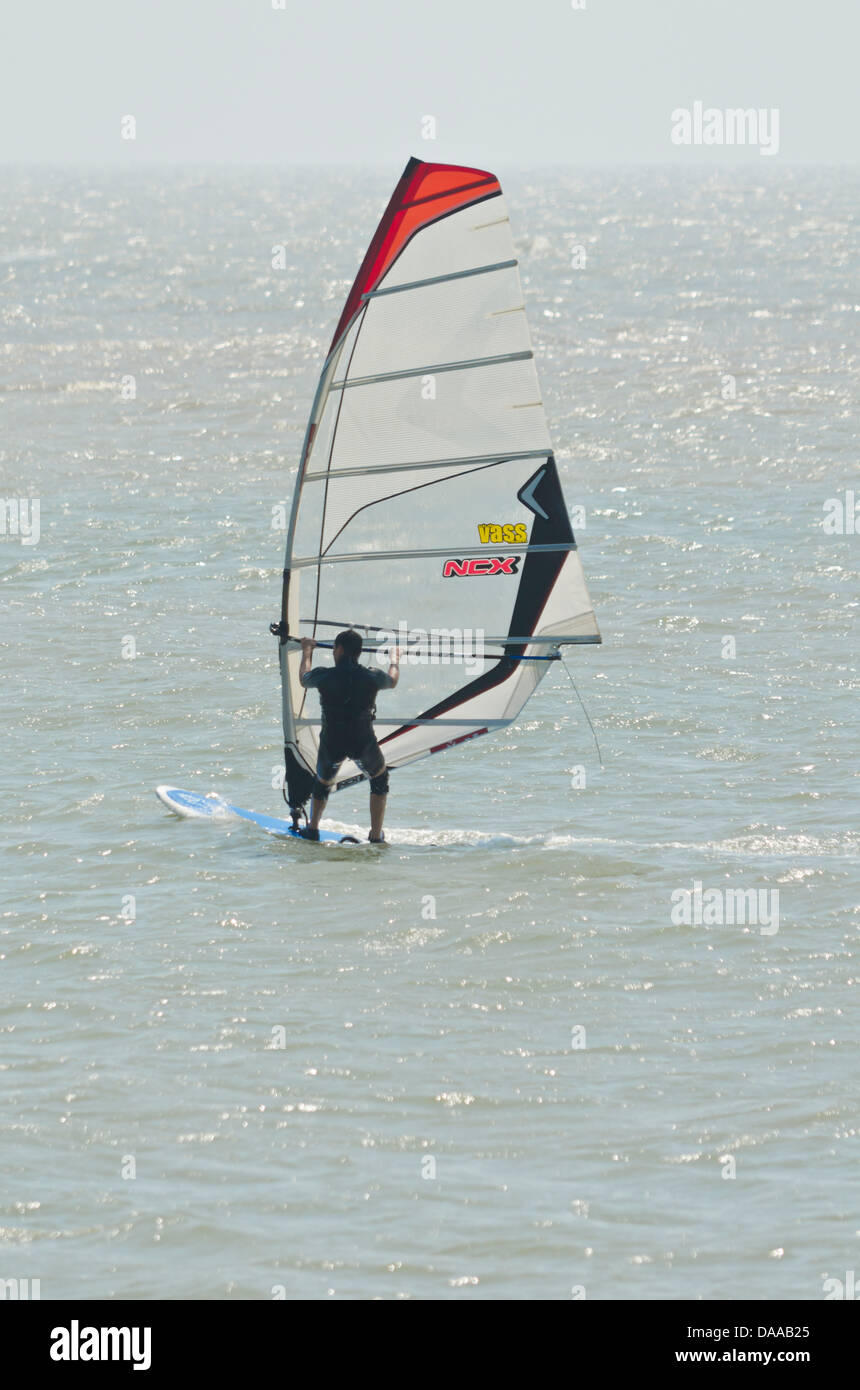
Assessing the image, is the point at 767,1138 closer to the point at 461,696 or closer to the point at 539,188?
the point at 461,696

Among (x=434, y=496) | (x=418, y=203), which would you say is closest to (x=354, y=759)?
(x=434, y=496)

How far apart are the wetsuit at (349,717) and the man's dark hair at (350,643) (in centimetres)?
3

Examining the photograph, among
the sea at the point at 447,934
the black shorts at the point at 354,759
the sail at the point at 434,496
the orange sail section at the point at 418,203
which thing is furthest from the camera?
the black shorts at the point at 354,759

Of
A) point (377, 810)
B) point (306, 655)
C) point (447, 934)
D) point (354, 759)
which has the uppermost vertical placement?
point (306, 655)

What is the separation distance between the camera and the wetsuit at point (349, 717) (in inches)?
402

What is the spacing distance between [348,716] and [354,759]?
284mm

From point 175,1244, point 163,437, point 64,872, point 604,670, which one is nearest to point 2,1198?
point 175,1244

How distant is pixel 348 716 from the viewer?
10305mm

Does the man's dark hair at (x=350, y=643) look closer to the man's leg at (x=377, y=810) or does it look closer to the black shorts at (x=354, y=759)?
the black shorts at (x=354, y=759)

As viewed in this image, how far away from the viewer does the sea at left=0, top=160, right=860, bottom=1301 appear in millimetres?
6098

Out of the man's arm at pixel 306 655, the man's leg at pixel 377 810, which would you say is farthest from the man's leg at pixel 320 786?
the man's arm at pixel 306 655

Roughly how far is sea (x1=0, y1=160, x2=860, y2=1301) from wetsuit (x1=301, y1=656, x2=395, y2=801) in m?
0.53

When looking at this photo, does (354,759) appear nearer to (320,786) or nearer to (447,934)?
(320,786)
